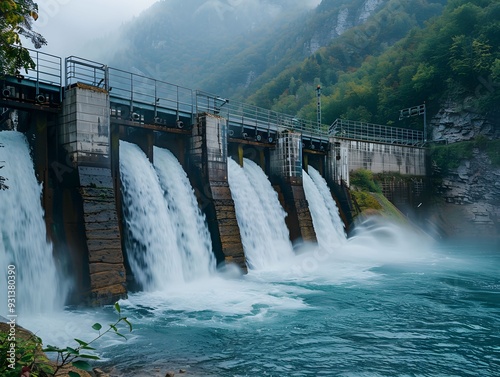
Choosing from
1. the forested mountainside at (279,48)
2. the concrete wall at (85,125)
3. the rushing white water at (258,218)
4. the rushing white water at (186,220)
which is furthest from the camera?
the forested mountainside at (279,48)

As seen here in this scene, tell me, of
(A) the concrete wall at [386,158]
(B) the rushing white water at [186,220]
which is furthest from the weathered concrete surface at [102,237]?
(A) the concrete wall at [386,158]

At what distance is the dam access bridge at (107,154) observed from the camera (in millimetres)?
13820

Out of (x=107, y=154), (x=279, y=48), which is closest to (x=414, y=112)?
(x=107, y=154)

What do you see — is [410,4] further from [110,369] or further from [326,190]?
[110,369]

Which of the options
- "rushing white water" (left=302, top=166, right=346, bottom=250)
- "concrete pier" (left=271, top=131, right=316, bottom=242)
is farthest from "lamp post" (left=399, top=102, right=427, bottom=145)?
"concrete pier" (left=271, top=131, right=316, bottom=242)

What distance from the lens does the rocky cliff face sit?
35.2 m

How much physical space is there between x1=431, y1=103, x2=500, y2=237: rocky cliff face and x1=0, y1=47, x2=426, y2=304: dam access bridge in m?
18.1

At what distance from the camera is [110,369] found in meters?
8.25

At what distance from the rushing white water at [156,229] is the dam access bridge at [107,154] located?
18.2 inches

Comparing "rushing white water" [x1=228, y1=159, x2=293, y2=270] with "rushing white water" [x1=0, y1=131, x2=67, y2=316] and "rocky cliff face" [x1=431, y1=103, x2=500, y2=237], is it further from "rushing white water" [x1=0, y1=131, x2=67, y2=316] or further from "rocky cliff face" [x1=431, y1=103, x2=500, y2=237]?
"rocky cliff face" [x1=431, y1=103, x2=500, y2=237]

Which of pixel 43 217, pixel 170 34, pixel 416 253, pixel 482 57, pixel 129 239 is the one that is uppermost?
pixel 170 34

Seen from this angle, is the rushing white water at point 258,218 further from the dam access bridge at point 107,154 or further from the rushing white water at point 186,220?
the rushing white water at point 186,220

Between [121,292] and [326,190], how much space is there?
62.1ft

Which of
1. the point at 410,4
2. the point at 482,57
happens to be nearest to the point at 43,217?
the point at 482,57
